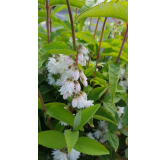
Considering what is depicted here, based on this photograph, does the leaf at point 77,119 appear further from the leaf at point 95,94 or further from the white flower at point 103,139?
the white flower at point 103,139

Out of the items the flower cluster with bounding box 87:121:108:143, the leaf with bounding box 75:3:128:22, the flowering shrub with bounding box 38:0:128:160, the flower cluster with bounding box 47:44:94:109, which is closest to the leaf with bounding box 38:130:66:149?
the flowering shrub with bounding box 38:0:128:160

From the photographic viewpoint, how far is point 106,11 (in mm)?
391

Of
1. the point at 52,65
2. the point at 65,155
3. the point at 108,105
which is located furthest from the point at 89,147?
the point at 52,65

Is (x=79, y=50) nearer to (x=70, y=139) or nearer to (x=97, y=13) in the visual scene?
(x=97, y=13)

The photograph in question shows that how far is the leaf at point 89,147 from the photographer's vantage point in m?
0.46

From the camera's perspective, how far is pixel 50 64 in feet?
1.95

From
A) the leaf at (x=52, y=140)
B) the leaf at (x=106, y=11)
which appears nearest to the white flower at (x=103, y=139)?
the leaf at (x=52, y=140)

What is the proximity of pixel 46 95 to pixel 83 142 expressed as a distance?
28 cm

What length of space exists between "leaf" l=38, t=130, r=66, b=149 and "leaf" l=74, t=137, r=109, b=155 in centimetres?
5

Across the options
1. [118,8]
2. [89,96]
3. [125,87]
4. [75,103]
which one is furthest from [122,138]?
[118,8]

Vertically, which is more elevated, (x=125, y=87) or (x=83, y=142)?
(x=125, y=87)

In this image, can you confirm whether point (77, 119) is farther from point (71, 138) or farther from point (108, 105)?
point (108, 105)

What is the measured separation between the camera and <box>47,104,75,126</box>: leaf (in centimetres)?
48

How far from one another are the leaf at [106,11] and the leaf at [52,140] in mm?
337
